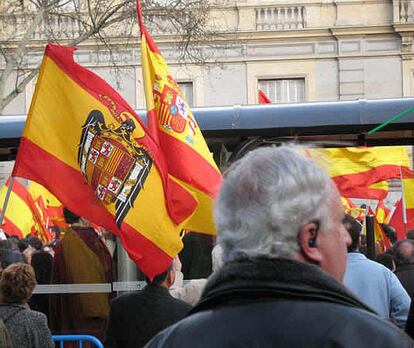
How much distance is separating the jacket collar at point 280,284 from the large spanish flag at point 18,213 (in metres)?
12.1

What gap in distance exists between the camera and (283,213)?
2.21 metres

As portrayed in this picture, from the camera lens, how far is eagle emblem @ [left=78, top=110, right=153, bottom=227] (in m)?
6.29

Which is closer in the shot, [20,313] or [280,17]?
[20,313]

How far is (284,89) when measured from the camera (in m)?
29.2

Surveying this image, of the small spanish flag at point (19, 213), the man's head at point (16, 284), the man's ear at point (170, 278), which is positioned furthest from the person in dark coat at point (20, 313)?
the small spanish flag at point (19, 213)

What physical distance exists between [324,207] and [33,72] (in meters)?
19.2

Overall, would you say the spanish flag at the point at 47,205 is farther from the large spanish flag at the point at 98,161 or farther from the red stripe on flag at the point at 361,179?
the large spanish flag at the point at 98,161

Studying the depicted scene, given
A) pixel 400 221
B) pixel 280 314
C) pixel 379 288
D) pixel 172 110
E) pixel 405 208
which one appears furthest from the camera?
pixel 400 221

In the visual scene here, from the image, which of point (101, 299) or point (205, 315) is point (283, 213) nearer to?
point (205, 315)

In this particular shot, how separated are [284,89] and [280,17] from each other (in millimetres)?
2206

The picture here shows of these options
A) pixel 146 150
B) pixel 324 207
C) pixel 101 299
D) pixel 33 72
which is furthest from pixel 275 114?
pixel 33 72

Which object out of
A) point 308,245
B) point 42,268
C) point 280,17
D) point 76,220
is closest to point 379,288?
point 76,220

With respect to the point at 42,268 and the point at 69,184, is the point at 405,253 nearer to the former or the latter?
the point at 69,184

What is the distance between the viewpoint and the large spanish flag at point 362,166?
37.8 ft
